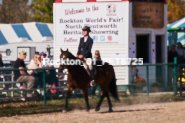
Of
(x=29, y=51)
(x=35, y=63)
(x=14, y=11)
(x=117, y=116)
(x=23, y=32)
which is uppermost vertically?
(x=14, y=11)

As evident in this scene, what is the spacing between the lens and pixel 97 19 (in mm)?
20688

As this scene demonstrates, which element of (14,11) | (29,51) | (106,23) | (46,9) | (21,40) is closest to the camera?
(106,23)

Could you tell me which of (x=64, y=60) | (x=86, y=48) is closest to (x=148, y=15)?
(x=86, y=48)

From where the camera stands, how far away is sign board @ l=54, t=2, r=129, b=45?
20609 millimetres

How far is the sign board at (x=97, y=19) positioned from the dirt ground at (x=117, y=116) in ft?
17.6

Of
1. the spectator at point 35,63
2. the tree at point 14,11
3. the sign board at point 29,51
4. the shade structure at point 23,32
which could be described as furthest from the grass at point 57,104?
the tree at point 14,11

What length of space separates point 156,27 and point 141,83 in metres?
3.96

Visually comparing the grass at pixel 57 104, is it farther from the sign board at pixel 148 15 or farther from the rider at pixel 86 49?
the sign board at pixel 148 15

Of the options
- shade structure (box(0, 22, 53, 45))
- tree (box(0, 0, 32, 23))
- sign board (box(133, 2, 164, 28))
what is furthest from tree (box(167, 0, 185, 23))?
sign board (box(133, 2, 164, 28))

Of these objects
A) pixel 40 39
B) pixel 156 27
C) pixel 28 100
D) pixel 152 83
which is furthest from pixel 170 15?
pixel 28 100

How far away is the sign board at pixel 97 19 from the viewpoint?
2061 cm

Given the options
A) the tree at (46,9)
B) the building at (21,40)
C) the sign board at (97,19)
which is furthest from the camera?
the tree at (46,9)

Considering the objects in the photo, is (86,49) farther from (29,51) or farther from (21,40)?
(29,51)

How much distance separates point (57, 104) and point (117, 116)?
3108mm
